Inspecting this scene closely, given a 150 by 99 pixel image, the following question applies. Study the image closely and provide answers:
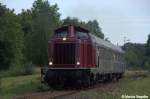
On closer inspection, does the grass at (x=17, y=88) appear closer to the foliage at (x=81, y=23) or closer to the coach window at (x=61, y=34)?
the coach window at (x=61, y=34)

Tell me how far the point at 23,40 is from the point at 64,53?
5963 centimetres

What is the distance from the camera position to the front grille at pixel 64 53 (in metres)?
33.9

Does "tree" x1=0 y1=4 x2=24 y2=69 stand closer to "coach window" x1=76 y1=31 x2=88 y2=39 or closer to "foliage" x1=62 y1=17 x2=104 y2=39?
"foliage" x1=62 y1=17 x2=104 y2=39

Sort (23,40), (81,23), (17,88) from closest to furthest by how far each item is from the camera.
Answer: (17,88) → (23,40) → (81,23)

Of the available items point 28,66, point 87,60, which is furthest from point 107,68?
point 28,66

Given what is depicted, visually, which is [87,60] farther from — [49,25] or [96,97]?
[49,25]

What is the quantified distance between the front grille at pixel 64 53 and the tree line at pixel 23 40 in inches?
1329

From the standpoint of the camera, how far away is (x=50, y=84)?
34.3 meters

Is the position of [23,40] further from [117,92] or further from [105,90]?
[117,92]

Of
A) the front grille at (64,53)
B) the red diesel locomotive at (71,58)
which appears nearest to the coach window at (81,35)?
the red diesel locomotive at (71,58)

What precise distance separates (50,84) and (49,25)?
199 ft

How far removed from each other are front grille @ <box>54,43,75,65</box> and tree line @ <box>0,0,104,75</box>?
3375cm

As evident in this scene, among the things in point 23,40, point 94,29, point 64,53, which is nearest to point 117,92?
point 64,53

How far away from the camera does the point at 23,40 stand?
305ft
